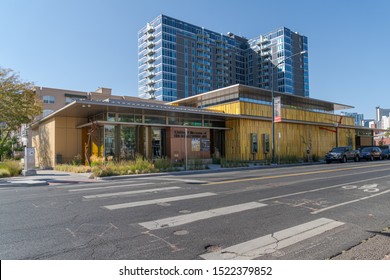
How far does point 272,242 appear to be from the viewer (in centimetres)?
505

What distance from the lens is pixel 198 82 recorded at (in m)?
108

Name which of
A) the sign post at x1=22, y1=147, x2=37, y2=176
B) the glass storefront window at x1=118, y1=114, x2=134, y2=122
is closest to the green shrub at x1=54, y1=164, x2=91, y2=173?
the sign post at x1=22, y1=147, x2=37, y2=176

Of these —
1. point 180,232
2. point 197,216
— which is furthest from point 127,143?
point 180,232

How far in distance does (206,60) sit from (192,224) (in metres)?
112

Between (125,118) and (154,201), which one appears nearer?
(154,201)

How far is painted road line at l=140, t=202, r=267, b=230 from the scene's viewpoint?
6.17m

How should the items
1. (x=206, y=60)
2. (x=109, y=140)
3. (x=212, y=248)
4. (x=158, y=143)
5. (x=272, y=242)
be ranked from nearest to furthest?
1. (x=212, y=248)
2. (x=272, y=242)
3. (x=109, y=140)
4. (x=158, y=143)
5. (x=206, y=60)

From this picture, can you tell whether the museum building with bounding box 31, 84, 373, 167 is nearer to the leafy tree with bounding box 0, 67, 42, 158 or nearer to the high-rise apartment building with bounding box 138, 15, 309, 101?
the leafy tree with bounding box 0, 67, 42, 158

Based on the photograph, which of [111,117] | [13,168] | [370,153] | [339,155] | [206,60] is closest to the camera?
[13,168]

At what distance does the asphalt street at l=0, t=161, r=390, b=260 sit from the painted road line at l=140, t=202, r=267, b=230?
0.02 metres

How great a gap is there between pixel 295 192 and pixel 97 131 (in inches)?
734

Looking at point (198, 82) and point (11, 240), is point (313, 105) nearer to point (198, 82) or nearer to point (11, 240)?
point (11, 240)

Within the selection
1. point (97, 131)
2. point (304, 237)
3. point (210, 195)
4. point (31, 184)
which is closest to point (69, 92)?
point (97, 131)

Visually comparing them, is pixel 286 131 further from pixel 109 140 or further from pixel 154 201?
pixel 154 201
